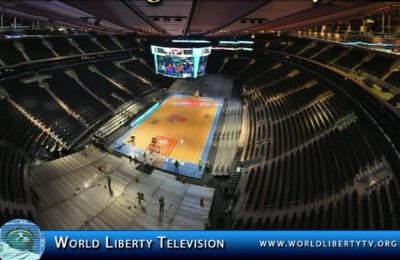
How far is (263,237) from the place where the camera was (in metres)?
4.49

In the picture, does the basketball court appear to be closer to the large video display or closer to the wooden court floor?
the wooden court floor

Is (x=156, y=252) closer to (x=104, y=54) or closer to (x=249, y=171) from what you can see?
(x=249, y=171)

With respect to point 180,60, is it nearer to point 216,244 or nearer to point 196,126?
point 196,126

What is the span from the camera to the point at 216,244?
4.47 meters

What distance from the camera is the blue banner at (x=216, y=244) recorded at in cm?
445

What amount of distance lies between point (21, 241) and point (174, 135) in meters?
18.5

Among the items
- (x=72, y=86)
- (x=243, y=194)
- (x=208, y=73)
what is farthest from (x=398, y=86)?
(x=208, y=73)

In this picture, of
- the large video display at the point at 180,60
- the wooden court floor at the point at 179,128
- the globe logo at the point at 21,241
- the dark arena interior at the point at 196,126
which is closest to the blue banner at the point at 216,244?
the globe logo at the point at 21,241

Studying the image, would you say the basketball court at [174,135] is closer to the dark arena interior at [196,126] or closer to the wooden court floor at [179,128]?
the wooden court floor at [179,128]

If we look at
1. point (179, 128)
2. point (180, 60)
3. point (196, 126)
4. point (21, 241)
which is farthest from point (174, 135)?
point (21, 241)

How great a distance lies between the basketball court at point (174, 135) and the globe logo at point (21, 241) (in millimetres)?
12302

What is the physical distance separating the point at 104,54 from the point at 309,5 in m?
33.4

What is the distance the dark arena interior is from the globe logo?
163 inches

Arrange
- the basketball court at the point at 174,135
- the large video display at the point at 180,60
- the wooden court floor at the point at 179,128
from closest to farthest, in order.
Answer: the basketball court at the point at 174,135
the wooden court floor at the point at 179,128
the large video display at the point at 180,60
